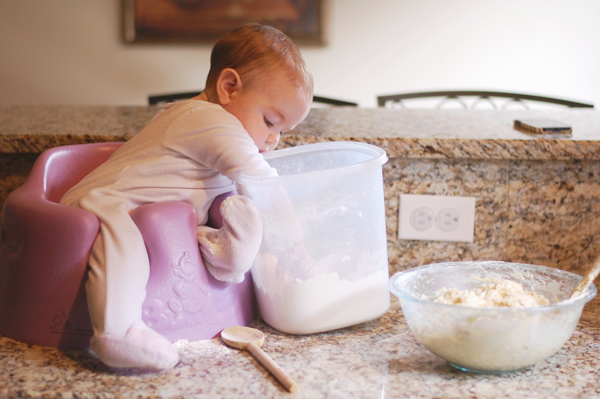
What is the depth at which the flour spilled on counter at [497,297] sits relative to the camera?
0.74 m

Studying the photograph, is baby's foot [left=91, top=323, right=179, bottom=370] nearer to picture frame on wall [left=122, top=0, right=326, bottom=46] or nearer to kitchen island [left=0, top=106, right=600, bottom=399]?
kitchen island [left=0, top=106, right=600, bottom=399]

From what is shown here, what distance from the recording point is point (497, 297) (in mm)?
759

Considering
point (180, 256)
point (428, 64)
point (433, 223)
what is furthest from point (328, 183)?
point (428, 64)

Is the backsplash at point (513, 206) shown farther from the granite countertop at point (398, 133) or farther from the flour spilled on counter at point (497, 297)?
the flour spilled on counter at point (497, 297)

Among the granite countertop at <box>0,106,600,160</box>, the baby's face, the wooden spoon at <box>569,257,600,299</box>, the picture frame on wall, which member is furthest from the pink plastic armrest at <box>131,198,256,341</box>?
the picture frame on wall

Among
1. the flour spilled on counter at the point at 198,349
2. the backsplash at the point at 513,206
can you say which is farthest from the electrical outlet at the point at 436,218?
the flour spilled on counter at the point at 198,349

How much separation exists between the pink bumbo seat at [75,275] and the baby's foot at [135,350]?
0.07 meters

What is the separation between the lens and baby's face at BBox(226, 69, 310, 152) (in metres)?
0.87

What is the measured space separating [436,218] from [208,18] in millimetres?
2735

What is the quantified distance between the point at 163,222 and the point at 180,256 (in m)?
0.05

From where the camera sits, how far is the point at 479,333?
69 cm

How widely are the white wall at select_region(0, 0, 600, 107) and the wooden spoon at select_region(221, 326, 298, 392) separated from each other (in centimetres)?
287

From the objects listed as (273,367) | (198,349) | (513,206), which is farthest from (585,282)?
(198,349)

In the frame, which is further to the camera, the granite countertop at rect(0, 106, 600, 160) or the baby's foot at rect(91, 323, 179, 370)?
the granite countertop at rect(0, 106, 600, 160)
